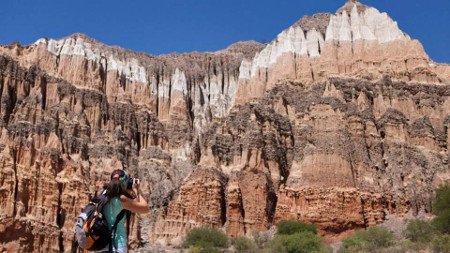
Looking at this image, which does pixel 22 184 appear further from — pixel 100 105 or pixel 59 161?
pixel 100 105

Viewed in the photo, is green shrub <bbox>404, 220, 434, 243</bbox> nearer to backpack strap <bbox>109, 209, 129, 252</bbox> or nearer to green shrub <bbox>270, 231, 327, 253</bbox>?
green shrub <bbox>270, 231, 327, 253</bbox>

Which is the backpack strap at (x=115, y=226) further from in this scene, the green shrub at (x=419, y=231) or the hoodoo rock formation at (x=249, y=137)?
the hoodoo rock formation at (x=249, y=137)

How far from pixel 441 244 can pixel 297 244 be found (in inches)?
428

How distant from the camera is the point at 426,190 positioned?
56.1 meters

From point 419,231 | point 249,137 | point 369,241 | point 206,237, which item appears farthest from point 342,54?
point 369,241

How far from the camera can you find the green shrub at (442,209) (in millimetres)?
46688

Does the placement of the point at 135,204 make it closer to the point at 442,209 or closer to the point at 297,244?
the point at 297,244

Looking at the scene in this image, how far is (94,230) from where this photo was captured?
23.5ft

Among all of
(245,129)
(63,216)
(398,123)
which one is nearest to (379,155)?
(398,123)

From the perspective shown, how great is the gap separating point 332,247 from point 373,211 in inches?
256

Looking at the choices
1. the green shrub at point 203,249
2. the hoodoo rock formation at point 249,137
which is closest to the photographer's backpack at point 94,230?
the green shrub at point 203,249

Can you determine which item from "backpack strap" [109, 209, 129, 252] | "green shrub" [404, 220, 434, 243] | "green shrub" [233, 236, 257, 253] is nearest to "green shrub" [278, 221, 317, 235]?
"green shrub" [233, 236, 257, 253]

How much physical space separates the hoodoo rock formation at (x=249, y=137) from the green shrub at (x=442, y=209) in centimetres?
358

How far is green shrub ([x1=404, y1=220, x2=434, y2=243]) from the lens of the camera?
44906 mm
